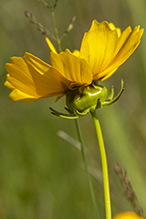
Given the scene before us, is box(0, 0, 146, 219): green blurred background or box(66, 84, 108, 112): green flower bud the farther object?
box(0, 0, 146, 219): green blurred background

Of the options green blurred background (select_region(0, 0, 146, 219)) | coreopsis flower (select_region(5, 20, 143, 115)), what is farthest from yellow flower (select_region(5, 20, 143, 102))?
green blurred background (select_region(0, 0, 146, 219))

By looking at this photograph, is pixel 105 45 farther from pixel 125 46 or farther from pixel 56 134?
pixel 56 134

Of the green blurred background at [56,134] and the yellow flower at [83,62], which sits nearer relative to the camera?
the yellow flower at [83,62]

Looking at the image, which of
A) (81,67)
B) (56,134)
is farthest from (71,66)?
(56,134)

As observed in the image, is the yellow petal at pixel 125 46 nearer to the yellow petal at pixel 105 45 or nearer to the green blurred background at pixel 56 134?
the yellow petal at pixel 105 45

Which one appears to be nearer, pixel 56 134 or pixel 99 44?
pixel 99 44

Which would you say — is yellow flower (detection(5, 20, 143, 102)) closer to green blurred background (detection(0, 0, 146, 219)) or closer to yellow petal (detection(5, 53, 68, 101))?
yellow petal (detection(5, 53, 68, 101))

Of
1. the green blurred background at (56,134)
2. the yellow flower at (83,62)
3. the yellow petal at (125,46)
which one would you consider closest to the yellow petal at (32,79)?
the yellow flower at (83,62)

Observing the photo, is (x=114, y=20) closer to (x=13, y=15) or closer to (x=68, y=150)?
(x=13, y=15)
